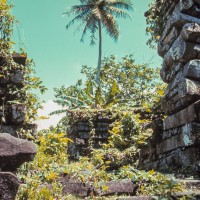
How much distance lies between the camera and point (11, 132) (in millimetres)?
2754

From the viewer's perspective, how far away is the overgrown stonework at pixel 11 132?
5.32 ft

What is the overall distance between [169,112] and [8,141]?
9.64 ft

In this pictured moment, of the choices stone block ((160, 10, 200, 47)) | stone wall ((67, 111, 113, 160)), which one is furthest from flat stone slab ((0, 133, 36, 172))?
stone wall ((67, 111, 113, 160))

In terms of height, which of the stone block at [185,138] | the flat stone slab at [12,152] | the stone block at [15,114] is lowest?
the flat stone slab at [12,152]

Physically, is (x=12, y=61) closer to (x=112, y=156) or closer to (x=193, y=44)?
(x=193, y=44)

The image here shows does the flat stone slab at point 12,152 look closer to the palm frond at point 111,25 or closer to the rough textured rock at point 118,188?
the rough textured rock at point 118,188

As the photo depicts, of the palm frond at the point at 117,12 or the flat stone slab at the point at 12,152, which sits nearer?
the flat stone slab at the point at 12,152

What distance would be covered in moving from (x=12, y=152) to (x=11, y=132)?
1.11 m

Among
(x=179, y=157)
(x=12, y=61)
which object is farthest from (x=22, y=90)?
(x=179, y=157)

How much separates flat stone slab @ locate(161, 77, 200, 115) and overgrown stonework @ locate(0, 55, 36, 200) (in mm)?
2003

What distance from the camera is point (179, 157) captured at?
3611 mm

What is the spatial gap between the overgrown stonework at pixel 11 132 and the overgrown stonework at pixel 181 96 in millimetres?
1962

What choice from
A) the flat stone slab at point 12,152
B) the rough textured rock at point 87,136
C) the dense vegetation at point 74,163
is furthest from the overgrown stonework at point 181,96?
the rough textured rock at point 87,136

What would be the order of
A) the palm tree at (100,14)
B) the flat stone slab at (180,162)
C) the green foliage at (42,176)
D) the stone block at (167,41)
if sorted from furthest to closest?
1. the palm tree at (100,14)
2. the stone block at (167,41)
3. the flat stone slab at (180,162)
4. the green foliage at (42,176)
